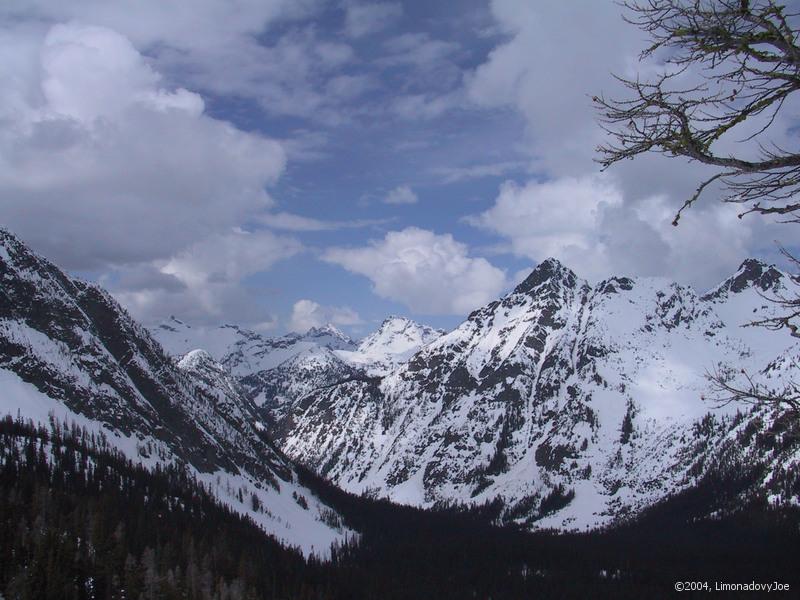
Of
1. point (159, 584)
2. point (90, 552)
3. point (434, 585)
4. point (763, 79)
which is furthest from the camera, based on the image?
point (434, 585)

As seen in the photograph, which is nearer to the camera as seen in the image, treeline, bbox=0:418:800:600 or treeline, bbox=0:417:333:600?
treeline, bbox=0:417:333:600

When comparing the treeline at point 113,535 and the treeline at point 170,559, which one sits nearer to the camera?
the treeline at point 113,535

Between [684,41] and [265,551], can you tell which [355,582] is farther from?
[684,41]

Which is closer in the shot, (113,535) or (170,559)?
(113,535)

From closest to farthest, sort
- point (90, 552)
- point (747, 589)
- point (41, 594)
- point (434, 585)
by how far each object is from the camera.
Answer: point (41, 594)
point (90, 552)
point (747, 589)
point (434, 585)

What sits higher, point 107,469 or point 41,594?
point 107,469

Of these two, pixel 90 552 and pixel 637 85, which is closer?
pixel 637 85

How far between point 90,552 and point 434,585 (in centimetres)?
9532

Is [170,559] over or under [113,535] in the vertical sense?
under

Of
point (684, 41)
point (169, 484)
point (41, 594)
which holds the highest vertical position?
point (169, 484)

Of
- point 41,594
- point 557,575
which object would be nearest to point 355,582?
point 557,575

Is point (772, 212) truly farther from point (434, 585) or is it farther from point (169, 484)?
point (169, 484)

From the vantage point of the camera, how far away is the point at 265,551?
16312 centimetres

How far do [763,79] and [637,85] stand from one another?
6.22ft
